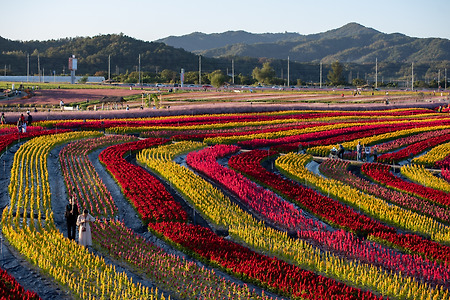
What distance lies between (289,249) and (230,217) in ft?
14.0

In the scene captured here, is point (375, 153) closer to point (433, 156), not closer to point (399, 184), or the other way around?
point (433, 156)

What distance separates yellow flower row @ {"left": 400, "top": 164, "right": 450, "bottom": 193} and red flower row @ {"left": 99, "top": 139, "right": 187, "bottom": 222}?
1345 cm

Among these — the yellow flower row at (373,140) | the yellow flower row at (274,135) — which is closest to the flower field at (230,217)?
the yellow flower row at (373,140)

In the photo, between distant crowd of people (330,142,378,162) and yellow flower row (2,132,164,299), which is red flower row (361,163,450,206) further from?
yellow flower row (2,132,164,299)

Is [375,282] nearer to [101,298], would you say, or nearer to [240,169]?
[101,298]

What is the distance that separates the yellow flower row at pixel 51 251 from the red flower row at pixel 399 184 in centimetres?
1587

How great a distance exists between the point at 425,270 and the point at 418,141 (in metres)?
30.5

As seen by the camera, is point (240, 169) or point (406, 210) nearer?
point (406, 210)

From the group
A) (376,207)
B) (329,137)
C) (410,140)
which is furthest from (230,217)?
(410,140)

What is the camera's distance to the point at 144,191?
28219mm

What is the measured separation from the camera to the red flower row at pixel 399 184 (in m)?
28.2

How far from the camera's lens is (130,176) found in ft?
103

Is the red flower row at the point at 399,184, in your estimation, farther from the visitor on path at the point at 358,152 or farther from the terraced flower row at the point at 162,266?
the terraced flower row at the point at 162,266

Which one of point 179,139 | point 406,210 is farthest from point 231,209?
point 179,139
